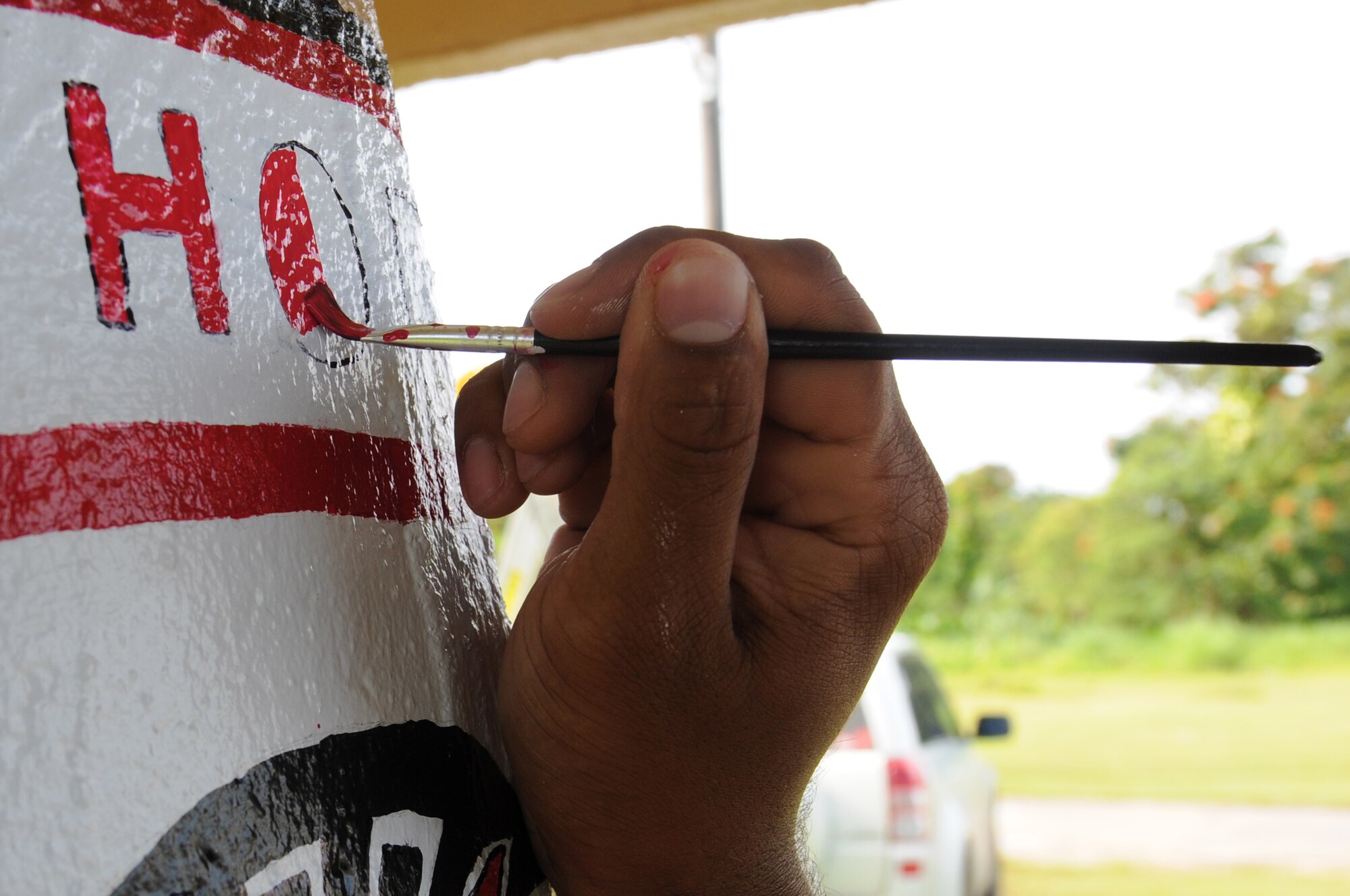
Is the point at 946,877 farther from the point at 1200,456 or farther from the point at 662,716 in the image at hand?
the point at 1200,456

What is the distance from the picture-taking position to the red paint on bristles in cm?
63

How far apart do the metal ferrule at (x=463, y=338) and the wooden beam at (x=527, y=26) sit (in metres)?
0.82

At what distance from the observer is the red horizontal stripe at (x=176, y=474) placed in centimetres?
46

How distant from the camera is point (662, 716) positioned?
2.18 ft

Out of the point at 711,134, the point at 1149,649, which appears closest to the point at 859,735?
the point at 711,134

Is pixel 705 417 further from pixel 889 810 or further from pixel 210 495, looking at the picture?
pixel 889 810

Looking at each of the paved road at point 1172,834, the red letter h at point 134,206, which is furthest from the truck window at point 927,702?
the red letter h at point 134,206

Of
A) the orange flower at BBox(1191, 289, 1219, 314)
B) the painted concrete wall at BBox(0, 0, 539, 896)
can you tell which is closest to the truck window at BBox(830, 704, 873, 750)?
the painted concrete wall at BBox(0, 0, 539, 896)

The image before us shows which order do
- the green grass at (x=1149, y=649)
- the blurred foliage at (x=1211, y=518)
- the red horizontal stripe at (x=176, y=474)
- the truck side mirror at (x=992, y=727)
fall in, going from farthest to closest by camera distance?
the blurred foliage at (x=1211, y=518), the green grass at (x=1149, y=649), the truck side mirror at (x=992, y=727), the red horizontal stripe at (x=176, y=474)

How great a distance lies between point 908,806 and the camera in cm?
434

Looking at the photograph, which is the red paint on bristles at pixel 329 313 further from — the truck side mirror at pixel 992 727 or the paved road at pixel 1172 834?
the paved road at pixel 1172 834

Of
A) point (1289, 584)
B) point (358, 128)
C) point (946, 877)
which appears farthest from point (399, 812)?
point (1289, 584)

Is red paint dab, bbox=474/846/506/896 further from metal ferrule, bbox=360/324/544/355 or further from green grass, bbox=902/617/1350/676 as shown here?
green grass, bbox=902/617/1350/676

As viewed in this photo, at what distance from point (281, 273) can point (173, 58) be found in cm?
11
